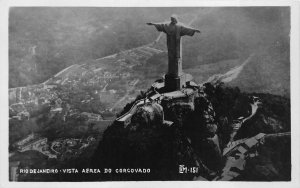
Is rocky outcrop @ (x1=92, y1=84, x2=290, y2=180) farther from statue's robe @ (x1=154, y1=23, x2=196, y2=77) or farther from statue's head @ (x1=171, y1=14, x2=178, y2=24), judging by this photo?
statue's head @ (x1=171, y1=14, x2=178, y2=24)

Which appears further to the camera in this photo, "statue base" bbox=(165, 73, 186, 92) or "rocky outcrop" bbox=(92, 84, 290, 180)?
Answer: "statue base" bbox=(165, 73, 186, 92)

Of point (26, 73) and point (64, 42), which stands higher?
point (64, 42)

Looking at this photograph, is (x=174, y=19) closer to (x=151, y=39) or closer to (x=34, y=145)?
(x=151, y=39)

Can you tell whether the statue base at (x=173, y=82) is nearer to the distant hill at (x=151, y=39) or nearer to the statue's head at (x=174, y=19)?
the distant hill at (x=151, y=39)

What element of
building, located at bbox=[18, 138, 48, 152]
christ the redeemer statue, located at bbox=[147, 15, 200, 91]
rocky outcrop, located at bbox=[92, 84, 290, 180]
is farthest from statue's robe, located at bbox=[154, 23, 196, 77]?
building, located at bbox=[18, 138, 48, 152]

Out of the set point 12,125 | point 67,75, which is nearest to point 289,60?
point 67,75

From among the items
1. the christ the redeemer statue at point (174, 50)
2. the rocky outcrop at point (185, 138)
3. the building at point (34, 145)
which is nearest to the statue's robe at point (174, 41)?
the christ the redeemer statue at point (174, 50)

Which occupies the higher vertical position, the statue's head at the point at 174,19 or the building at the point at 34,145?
the statue's head at the point at 174,19
